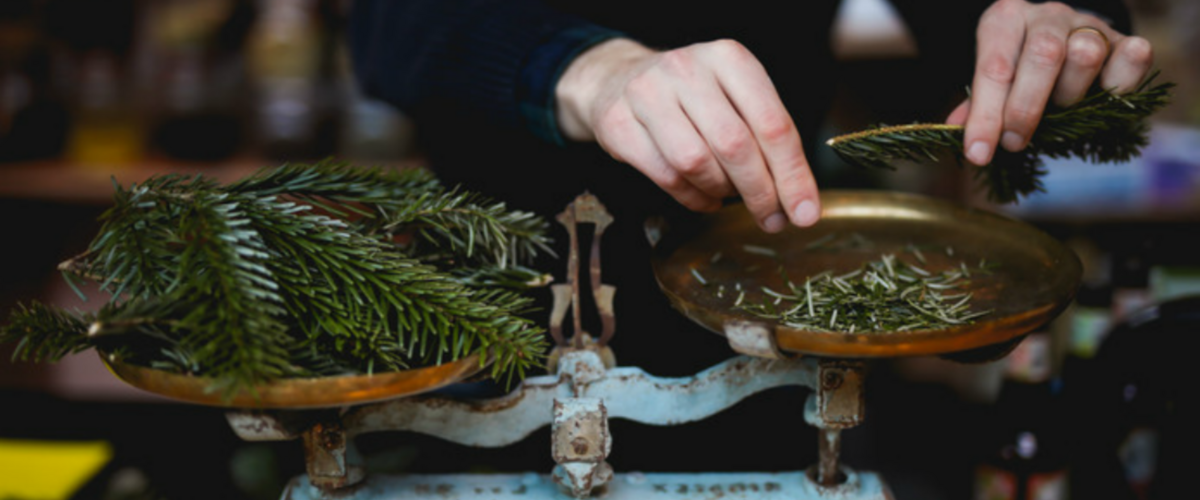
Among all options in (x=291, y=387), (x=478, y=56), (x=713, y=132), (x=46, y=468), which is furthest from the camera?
(x=46, y=468)

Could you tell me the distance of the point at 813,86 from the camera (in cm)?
125

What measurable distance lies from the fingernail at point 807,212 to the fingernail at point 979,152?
0.13 meters

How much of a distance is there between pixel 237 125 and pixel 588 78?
139 centimetres

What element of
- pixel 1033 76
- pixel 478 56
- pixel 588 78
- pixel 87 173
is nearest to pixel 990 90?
pixel 1033 76

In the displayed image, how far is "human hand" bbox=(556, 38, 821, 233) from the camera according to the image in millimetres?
651

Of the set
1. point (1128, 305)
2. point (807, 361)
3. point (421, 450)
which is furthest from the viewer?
point (1128, 305)

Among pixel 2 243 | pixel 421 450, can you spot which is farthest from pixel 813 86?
pixel 2 243

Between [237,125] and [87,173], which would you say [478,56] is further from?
[87,173]

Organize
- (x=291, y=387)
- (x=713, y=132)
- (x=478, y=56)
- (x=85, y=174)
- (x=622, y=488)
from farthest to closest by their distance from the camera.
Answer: (x=85, y=174) < (x=478, y=56) < (x=622, y=488) < (x=713, y=132) < (x=291, y=387)

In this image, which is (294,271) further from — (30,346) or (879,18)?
(879,18)

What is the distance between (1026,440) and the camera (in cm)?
119

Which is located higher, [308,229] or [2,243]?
[308,229]

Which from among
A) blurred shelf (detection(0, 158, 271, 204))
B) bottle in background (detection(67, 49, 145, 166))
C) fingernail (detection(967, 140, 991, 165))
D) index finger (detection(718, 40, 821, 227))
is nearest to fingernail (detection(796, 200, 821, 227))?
index finger (detection(718, 40, 821, 227))

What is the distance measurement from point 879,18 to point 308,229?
173cm
